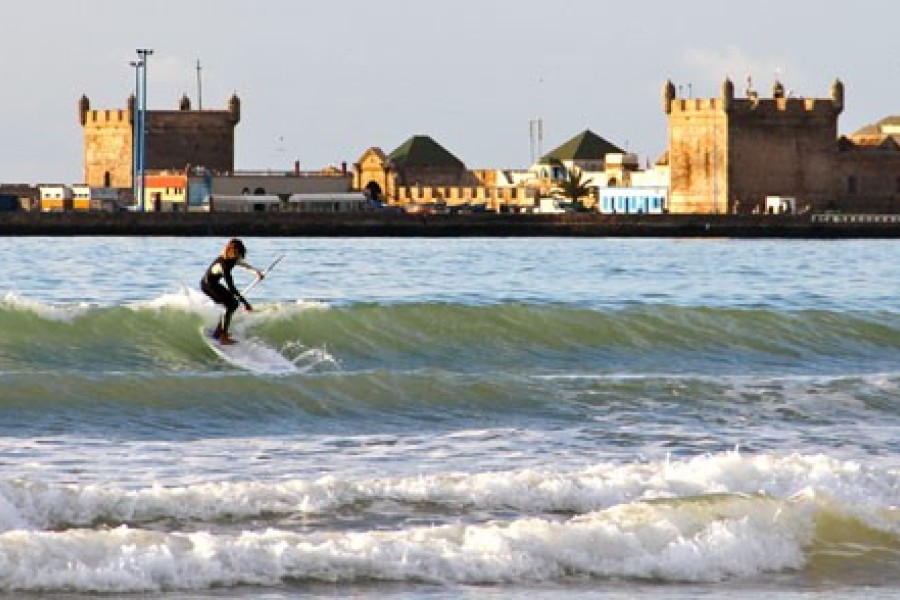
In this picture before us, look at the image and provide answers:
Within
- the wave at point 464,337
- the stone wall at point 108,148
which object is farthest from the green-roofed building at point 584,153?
the wave at point 464,337

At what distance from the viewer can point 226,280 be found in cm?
2075

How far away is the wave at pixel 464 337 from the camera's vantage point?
22297 millimetres

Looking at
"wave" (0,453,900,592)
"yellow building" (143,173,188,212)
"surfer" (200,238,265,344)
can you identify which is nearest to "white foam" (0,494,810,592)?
"wave" (0,453,900,592)

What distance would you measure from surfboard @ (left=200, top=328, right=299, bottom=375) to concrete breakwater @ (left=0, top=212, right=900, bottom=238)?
60487mm

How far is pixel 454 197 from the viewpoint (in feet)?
348

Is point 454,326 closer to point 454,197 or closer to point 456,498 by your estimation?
point 456,498

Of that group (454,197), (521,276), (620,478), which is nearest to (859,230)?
(454,197)

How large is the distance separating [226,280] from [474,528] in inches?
377

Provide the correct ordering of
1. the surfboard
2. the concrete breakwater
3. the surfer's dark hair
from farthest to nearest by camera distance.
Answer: the concrete breakwater, the surfboard, the surfer's dark hair

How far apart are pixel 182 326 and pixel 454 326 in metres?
3.32

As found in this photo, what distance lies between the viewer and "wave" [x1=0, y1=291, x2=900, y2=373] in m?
22.3

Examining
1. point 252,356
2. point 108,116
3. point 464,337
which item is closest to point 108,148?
point 108,116

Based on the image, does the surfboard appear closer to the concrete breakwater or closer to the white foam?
the white foam

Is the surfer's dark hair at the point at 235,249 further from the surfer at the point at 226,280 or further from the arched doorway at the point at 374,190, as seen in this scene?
the arched doorway at the point at 374,190
